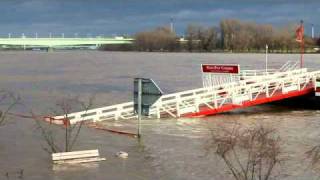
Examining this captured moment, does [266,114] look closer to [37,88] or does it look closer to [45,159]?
[45,159]

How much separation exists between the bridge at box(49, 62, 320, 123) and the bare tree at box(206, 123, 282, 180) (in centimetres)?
442

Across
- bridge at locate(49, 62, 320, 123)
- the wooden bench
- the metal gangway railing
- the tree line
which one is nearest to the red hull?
bridge at locate(49, 62, 320, 123)

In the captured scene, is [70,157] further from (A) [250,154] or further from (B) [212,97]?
(B) [212,97]

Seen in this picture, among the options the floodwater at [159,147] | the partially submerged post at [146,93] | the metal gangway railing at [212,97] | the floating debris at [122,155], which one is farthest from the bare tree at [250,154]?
the metal gangway railing at [212,97]

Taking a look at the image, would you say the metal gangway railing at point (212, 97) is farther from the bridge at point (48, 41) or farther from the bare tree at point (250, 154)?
the bridge at point (48, 41)

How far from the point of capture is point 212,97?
33.2m

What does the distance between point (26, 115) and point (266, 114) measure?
12.9m

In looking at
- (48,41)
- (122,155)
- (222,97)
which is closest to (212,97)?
(222,97)

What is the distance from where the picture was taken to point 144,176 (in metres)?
17.0

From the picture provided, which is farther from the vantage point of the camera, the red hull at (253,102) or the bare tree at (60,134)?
the red hull at (253,102)

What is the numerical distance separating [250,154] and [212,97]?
59.8 ft

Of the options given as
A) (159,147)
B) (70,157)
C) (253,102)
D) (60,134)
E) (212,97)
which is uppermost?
(212,97)

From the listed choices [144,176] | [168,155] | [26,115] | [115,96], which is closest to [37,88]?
[115,96]

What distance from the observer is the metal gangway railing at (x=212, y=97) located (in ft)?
100
